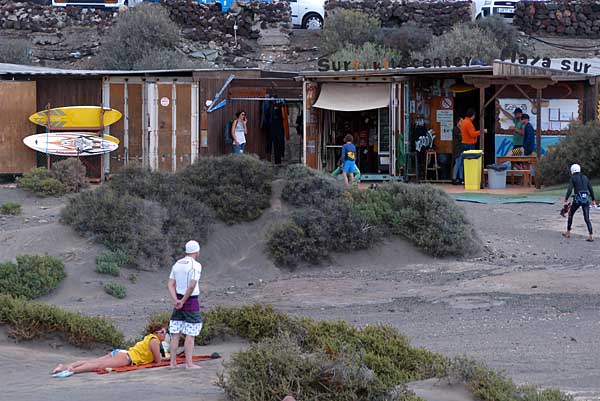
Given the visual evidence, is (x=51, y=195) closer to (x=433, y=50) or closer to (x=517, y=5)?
(x=433, y=50)

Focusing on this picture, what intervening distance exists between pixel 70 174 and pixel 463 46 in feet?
61.9

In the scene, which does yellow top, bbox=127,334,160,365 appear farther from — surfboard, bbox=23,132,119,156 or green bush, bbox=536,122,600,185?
surfboard, bbox=23,132,119,156

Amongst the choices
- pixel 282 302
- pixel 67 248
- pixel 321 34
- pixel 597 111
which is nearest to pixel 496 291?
pixel 282 302

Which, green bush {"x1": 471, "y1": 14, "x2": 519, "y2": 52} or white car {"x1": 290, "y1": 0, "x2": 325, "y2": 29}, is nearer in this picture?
green bush {"x1": 471, "y1": 14, "x2": 519, "y2": 52}

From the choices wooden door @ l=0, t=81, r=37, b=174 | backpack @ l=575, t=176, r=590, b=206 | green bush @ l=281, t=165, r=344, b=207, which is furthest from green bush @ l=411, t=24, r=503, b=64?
green bush @ l=281, t=165, r=344, b=207

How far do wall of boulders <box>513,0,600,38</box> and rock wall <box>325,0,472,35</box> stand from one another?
2.54 meters

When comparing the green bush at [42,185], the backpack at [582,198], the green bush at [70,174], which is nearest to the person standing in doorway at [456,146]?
the backpack at [582,198]

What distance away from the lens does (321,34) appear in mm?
45781

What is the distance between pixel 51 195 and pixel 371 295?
10.8 metres

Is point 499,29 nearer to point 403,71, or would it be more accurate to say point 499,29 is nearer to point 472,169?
point 403,71

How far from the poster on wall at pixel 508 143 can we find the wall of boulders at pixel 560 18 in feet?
67.1

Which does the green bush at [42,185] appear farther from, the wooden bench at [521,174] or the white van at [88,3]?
the white van at [88,3]

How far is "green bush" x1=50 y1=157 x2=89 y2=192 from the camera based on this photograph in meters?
25.5

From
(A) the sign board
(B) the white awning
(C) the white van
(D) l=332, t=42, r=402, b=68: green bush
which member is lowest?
(A) the sign board
